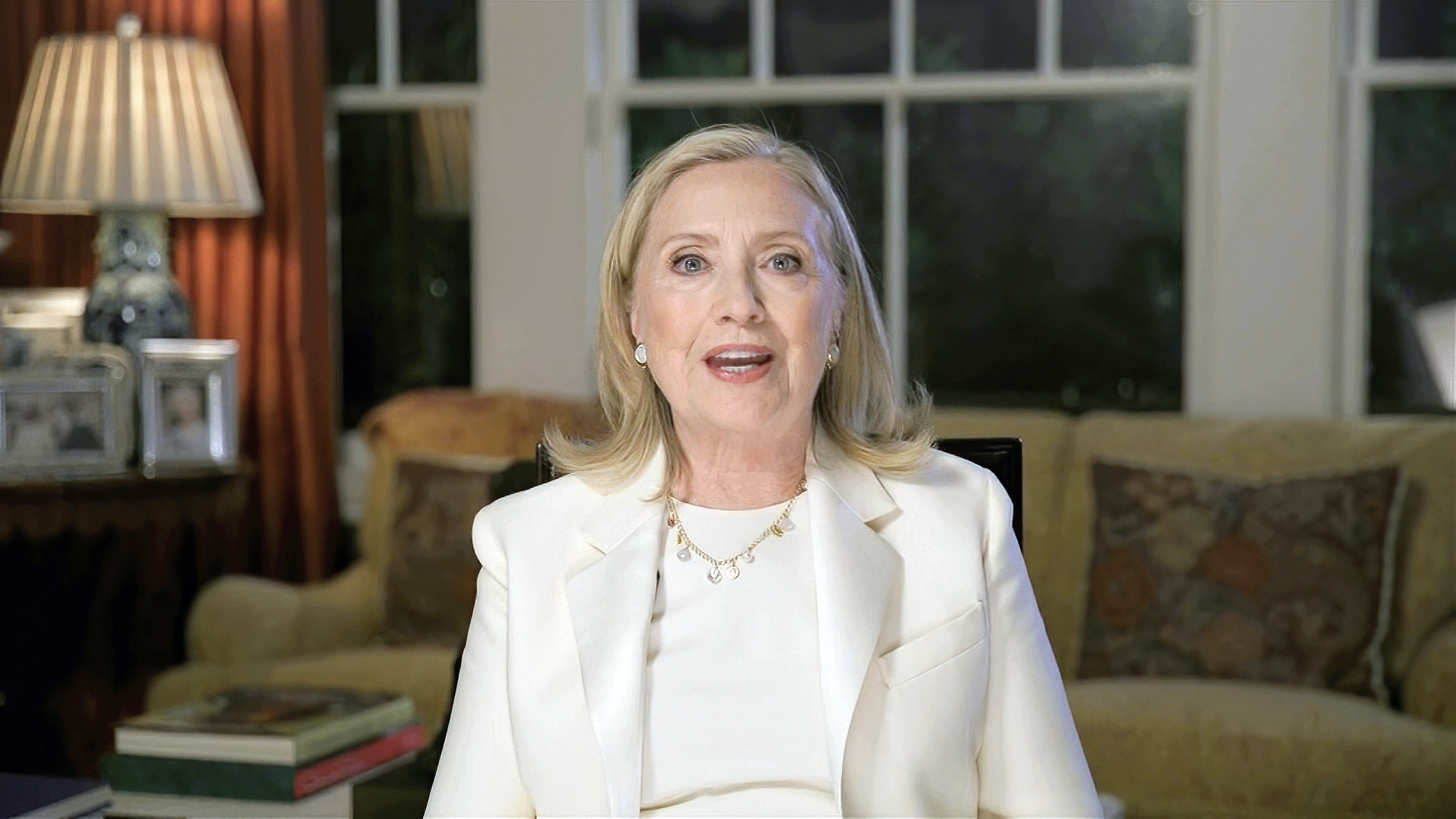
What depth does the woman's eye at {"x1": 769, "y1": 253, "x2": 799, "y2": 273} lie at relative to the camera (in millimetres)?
1488

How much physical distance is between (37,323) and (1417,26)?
3.36 m

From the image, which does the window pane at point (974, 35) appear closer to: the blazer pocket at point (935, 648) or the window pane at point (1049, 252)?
the window pane at point (1049, 252)

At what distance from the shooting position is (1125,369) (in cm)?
381

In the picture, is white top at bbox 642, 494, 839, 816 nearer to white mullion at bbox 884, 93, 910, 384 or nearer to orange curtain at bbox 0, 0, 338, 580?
white mullion at bbox 884, 93, 910, 384

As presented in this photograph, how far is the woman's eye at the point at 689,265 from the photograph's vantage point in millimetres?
1497

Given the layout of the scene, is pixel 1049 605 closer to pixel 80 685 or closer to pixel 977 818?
pixel 977 818

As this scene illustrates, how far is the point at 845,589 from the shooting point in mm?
1414

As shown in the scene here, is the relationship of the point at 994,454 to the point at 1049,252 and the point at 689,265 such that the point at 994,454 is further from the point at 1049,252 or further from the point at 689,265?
the point at 1049,252

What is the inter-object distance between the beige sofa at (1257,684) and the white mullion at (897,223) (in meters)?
0.48

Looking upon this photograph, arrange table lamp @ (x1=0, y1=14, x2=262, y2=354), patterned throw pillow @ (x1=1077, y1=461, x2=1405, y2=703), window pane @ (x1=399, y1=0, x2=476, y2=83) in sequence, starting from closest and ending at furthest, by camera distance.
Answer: patterned throw pillow @ (x1=1077, y1=461, x2=1405, y2=703), table lamp @ (x1=0, y1=14, x2=262, y2=354), window pane @ (x1=399, y1=0, x2=476, y2=83)

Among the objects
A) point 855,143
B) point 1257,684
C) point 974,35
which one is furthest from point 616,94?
point 1257,684

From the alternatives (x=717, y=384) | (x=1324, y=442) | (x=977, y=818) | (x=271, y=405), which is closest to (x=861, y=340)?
(x=717, y=384)

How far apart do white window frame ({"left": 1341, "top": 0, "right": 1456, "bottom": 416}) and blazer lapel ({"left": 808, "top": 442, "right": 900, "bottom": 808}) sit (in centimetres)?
250

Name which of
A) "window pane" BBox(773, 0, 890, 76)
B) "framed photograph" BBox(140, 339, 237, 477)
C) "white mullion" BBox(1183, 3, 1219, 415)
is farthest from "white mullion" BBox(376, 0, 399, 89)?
"white mullion" BBox(1183, 3, 1219, 415)
